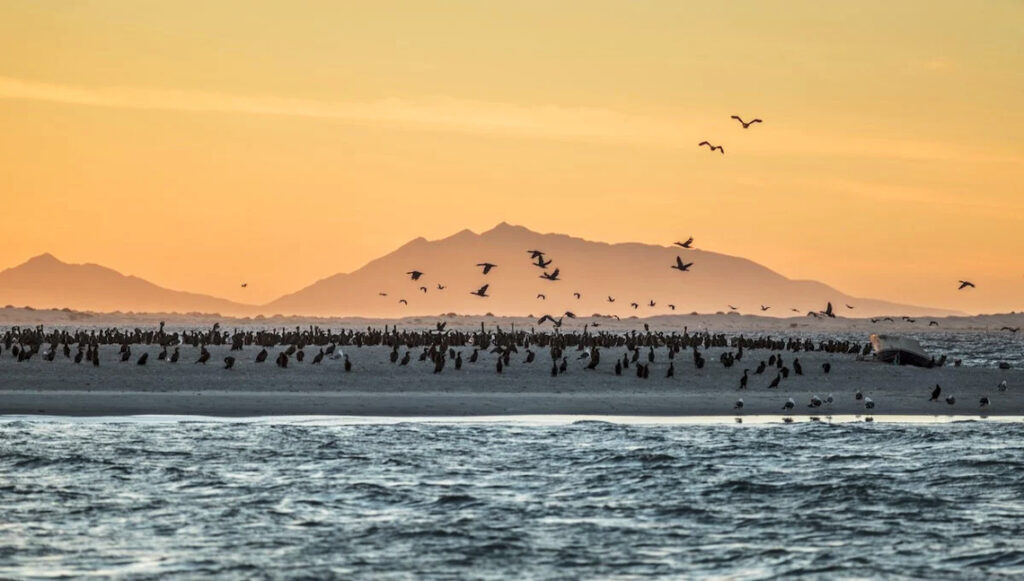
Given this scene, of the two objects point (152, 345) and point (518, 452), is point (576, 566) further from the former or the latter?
point (152, 345)

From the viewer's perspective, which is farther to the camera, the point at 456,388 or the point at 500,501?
the point at 456,388

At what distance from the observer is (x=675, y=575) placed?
53.7 ft

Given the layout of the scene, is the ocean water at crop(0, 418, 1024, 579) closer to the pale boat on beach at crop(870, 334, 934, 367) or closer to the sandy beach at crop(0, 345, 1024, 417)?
the sandy beach at crop(0, 345, 1024, 417)

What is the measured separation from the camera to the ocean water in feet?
55.7

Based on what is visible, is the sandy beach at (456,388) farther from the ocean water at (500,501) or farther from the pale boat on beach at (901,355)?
the ocean water at (500,501)

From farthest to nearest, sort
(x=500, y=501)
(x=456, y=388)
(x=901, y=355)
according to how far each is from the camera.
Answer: (x=901, y=355) → (x=456, y=388) → (x=500, y=501)

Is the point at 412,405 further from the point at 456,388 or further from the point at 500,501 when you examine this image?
the point at 500,501

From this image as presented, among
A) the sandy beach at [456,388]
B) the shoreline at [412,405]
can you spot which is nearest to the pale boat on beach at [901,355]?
the sandy beach at [456,388]

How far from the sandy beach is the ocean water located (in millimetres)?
3455

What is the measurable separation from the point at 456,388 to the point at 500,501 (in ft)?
59.9

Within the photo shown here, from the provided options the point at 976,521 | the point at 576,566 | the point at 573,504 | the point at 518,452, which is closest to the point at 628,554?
the point at 576,566

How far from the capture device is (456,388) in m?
39.3

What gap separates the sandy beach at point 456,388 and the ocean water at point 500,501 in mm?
3455

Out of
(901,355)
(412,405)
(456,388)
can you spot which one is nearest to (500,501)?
(412,405)
